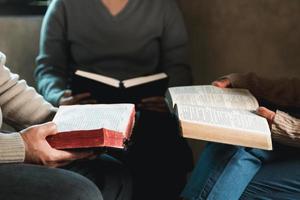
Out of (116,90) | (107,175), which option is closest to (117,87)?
(116,90)

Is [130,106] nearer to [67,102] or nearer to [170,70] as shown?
[67,102]

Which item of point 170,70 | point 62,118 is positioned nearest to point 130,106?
point 62,118

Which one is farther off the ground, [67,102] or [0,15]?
[0,15]

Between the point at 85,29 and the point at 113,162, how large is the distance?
22.1 inches

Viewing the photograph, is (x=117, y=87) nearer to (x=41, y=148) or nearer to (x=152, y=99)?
(x=152, y=99)

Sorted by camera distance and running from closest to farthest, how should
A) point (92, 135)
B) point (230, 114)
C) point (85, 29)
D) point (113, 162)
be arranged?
point (92, 135), point (230, 114), point (113, 162), point (85, 29)

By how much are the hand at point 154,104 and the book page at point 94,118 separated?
1.15 ft

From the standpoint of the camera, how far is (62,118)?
1.06 m

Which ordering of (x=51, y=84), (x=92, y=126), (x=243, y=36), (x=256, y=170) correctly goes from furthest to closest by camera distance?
(x=243, y=36) → (x=51, y=84) → (x=256, y=170) → (x=92, y=126)

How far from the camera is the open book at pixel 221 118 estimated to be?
98 centimetres

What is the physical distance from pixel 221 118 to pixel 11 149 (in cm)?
43

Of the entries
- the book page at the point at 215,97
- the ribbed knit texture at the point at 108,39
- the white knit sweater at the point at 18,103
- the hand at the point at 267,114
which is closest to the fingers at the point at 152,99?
the ribbed knit texture at the point at 108,39

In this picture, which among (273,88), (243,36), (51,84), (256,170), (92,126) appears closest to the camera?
(92,126)

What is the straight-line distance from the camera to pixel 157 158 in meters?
1.40
